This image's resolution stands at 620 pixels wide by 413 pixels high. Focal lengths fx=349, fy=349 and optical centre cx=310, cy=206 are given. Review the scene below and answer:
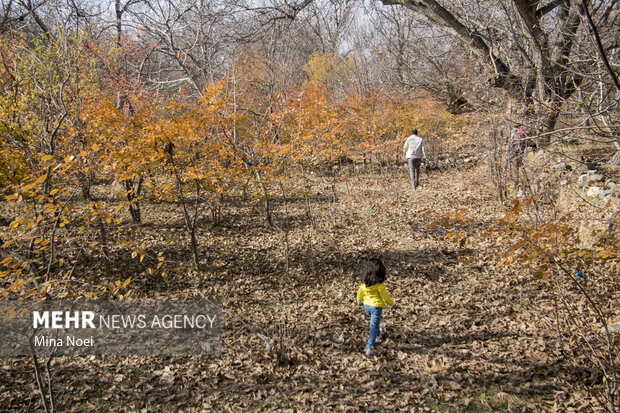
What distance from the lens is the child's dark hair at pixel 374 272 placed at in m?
3.62

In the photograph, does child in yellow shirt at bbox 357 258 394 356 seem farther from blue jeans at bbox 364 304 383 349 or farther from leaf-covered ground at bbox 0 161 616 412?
leaf-covered ground at bbox 0 161 616 412

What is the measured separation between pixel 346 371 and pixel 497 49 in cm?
699

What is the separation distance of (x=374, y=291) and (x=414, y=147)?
21.7 feet

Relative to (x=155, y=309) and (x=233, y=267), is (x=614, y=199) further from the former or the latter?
(x=155, y=309)

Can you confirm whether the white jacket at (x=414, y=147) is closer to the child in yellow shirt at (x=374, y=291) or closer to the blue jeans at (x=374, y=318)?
the child in yellow shirt at (x=374, y=291)

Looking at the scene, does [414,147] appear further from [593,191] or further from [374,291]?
[374,291]

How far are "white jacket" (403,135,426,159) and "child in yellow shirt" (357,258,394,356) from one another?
6519 mm

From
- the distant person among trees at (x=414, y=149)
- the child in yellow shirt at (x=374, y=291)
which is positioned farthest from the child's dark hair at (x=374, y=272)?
the distant person among trees at (x=414, y=149)

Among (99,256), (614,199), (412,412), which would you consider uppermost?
(614,199)

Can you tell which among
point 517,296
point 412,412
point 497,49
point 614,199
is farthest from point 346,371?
point 497,49

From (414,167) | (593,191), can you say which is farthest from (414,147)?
(593,191)

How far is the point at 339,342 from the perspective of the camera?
4.24 meters

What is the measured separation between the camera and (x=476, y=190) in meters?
9.98

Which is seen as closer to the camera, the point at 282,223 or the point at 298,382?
the point at 298,382
